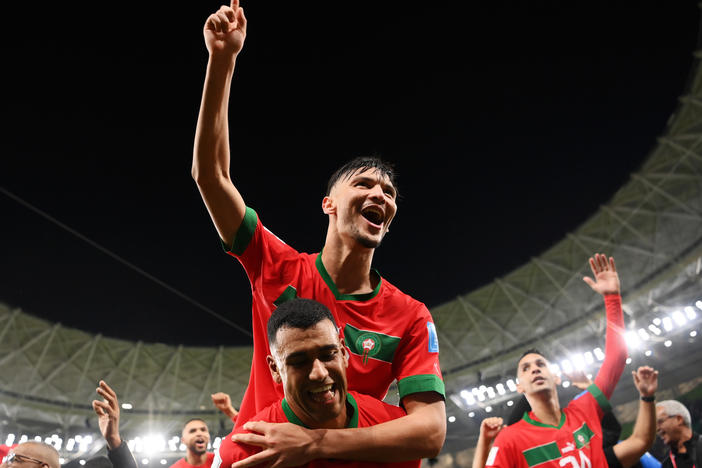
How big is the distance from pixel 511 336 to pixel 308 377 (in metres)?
18.8

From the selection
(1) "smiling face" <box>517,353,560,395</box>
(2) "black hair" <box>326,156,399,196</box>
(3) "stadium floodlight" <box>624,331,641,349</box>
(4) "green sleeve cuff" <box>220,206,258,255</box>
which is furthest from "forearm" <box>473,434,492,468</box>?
(3) "stadium floodlight" <box>624,331,641,349</box>

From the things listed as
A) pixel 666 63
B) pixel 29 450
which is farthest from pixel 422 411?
pixel 666 63

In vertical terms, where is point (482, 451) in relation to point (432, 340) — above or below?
below

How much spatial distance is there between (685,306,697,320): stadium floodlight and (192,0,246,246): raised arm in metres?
17.3

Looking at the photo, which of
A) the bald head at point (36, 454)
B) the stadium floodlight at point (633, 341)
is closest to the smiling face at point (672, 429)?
the bald head at point (36, 454)

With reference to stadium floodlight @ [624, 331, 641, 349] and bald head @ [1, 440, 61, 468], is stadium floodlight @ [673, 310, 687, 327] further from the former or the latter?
bald head @ [1, 440, 61, 468]

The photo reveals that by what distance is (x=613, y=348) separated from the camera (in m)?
4.97

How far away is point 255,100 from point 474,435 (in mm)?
17836

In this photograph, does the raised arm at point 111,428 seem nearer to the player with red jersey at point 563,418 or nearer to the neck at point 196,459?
the neck at point 196,459

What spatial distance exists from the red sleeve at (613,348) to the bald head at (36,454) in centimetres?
517

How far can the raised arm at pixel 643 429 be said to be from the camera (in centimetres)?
474

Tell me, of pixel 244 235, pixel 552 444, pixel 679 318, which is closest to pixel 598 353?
pixel 679 318

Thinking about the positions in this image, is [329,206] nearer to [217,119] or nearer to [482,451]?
[217,119]

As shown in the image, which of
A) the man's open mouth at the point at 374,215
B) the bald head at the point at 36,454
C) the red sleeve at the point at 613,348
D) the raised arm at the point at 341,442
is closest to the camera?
the raised arm at the point at 341,442
